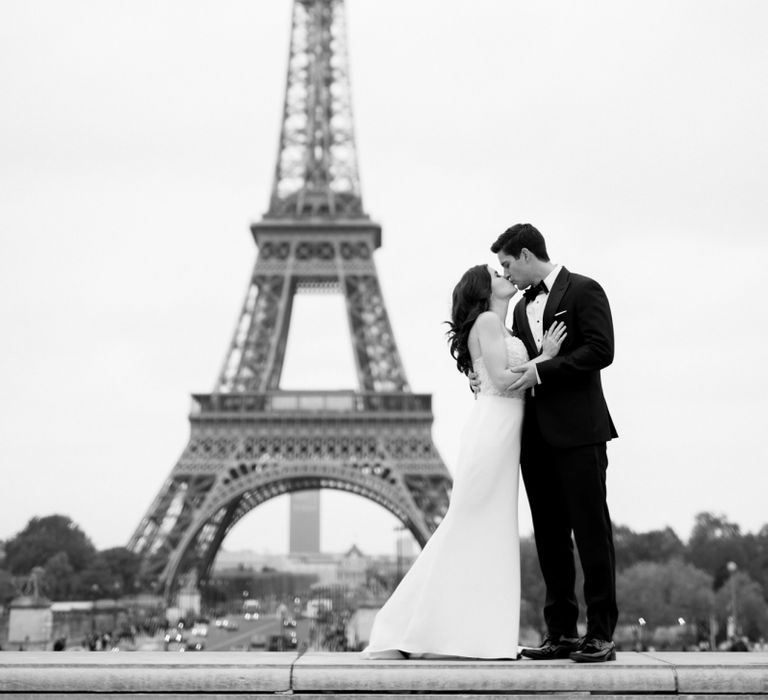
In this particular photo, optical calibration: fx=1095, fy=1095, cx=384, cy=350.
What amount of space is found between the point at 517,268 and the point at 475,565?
74.2 inches

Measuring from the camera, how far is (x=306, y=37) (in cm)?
5834

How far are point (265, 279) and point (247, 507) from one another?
12941mm

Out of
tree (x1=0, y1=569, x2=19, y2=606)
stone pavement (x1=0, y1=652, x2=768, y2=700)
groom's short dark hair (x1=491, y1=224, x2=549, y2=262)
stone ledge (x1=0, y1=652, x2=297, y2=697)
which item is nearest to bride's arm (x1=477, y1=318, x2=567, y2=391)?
groom's short dark hair (x1=491, y1=224, x2=549, y2=262)

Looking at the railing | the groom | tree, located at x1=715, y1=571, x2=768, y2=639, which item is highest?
the railing

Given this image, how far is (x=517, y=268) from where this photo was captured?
275 inches

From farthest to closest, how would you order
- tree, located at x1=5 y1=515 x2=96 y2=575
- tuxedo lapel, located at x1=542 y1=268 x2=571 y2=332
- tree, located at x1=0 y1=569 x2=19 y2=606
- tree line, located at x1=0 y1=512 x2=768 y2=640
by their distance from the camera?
tree, located at x1=5 y1=515 x2=96 y2=575, tree, located at x1=0 y1=569 x2=19 y2=606, tree line, located at x1=0 y1=512 x2=768 y2=640, tuxedo lapel, located at x1=542 y1=268 x2=571 y2=332

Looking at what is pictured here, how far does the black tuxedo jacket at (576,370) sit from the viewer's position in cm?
657

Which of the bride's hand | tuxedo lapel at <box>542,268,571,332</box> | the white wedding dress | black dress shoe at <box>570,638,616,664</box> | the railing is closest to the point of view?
black dress shoe at <box>570,638,616,664</box>

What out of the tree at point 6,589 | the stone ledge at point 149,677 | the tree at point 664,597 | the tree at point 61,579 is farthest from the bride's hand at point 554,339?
the tree at point 6,589

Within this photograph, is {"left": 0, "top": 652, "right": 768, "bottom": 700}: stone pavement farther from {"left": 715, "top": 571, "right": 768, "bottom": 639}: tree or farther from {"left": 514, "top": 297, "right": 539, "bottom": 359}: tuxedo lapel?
{"left": 715, "top": 571, "right": 768, "bottom": 639}: tree

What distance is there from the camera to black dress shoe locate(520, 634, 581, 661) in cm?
653

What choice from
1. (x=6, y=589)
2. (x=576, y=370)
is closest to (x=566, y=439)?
(x=576, y=370)

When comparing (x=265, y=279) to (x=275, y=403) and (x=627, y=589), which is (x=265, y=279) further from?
(x=627, y=589)

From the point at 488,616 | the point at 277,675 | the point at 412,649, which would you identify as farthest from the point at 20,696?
the point at 488,616
